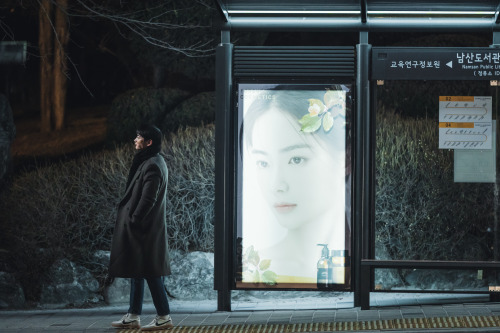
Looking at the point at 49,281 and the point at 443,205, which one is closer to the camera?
the point at 443,205

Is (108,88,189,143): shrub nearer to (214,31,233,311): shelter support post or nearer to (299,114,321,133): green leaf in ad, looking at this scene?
(214,31,233,311): shelter support post

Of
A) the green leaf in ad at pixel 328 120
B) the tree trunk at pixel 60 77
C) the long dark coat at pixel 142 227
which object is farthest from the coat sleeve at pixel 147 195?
the tree trunk at pixel 60 77

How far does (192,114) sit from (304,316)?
5486mm

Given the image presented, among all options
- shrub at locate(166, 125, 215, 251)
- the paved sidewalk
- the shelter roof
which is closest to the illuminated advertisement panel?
the paved sidewalk

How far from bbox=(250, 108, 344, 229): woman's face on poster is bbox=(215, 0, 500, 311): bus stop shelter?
0.13 ft

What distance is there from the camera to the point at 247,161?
8719mm

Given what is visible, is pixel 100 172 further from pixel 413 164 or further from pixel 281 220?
pixel 413 164

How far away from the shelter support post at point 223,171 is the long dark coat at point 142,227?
0.76 m

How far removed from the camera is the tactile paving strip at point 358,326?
7.61 meters

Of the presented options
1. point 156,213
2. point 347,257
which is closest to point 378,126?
point 347,257

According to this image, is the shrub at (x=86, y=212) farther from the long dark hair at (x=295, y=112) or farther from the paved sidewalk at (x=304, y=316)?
the long dark hair at (x=295, y=112)

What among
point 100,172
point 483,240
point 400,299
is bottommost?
point 400,299

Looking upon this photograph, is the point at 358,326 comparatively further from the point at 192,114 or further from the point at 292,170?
the point at 192,114

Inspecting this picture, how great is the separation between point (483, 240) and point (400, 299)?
1009mm
